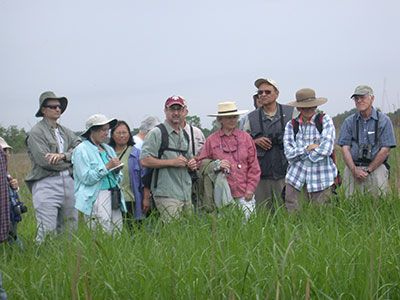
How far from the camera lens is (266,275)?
12.4ft

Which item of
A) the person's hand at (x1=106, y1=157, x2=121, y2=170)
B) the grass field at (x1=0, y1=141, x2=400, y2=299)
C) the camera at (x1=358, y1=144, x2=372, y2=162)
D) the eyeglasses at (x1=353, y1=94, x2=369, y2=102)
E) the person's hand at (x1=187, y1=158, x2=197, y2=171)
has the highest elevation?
the eyeglasses at (x1=353, y1=94, x2=369, y2=102)

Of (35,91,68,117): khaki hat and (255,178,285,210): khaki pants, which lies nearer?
(35,91,68,117): khaki hat

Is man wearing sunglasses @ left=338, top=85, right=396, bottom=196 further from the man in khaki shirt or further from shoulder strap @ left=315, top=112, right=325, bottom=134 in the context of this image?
the man in khaki shirt

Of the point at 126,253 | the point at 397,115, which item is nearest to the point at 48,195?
the point at 126,253

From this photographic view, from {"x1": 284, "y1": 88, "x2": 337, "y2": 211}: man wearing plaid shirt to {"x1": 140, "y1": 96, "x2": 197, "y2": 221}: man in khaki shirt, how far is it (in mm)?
1021

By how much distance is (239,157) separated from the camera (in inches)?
254

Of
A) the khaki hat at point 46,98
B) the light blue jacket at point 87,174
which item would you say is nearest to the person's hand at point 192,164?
the light blue jacket at point 87,174

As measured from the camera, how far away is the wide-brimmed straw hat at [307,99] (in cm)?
654

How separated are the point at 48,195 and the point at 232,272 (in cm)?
315

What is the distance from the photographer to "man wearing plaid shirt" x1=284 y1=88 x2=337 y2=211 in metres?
6.40

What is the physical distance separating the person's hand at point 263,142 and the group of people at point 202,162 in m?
0.01

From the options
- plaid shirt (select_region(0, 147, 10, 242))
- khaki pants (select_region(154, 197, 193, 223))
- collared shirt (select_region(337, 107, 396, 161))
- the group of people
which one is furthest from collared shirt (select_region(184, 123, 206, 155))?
plaid shirt (select_region(0, 147, 10, 242))

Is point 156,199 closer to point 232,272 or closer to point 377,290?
point 232,272

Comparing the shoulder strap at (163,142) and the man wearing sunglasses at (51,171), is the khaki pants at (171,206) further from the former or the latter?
the man wearing sunglasses at (51,171)
